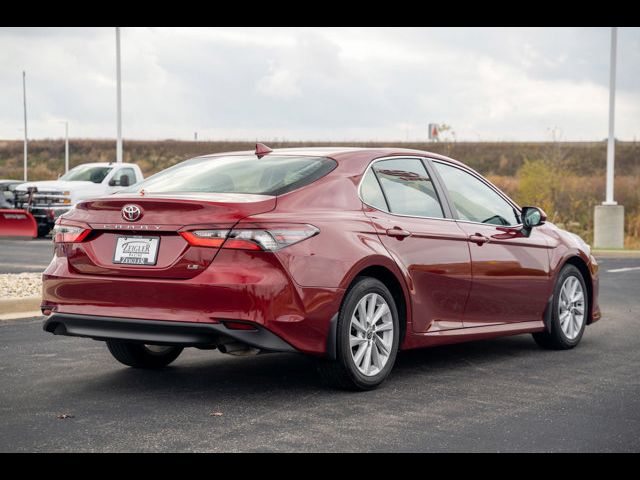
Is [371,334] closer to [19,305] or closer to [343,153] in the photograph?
[343,153]

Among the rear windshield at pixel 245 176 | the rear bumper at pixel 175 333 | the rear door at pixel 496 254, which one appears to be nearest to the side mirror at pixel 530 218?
the rear door at pixel 496 254

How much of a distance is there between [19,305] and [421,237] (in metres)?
5.50

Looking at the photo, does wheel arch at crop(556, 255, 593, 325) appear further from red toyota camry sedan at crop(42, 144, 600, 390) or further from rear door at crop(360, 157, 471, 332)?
rear door at crop(360, 157, 471, 332)

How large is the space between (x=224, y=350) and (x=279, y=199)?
38.4 inches

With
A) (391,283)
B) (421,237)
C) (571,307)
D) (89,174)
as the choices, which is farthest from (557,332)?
(89,174)

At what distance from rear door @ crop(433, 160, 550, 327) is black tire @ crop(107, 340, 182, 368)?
224 centimetres

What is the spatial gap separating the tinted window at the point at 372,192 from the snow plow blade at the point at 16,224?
65.8 ft

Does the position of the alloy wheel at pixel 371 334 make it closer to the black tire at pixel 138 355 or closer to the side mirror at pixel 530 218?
the black tire at pixel 138 355

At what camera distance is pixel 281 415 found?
6.14 metres

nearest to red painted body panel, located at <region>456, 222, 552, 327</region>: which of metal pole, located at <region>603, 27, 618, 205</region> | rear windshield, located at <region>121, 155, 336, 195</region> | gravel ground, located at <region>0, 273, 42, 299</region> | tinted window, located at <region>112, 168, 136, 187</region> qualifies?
rear windshield, located at <region>121, 155, 336, 195</region>

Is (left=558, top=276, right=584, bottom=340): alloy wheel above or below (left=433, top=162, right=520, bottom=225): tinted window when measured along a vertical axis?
below

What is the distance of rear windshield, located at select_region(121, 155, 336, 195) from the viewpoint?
269 inches
